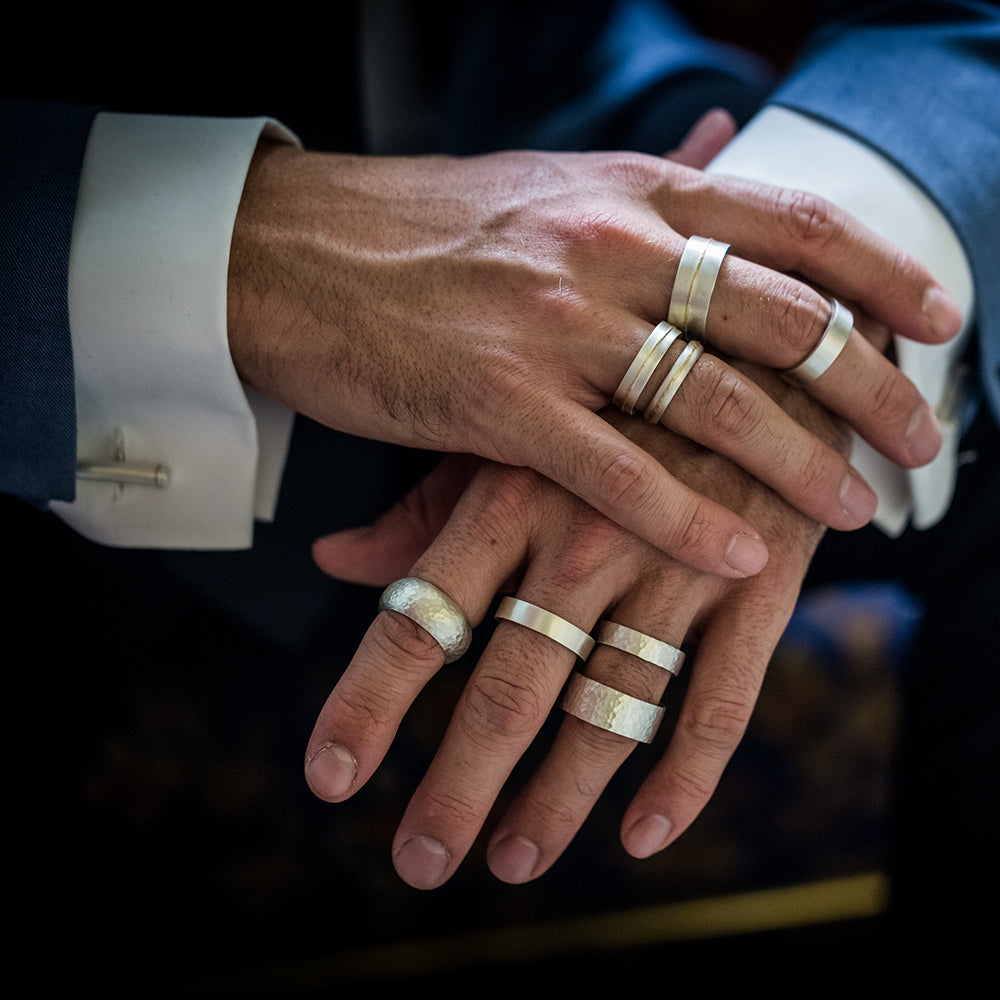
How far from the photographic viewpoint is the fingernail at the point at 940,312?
57 cm

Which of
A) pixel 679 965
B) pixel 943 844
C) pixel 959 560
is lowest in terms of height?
pixel 679 965

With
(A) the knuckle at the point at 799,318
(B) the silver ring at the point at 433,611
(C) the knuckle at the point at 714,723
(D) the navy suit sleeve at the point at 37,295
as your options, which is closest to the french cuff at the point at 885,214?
(A) the knuckle at the point at 799,318

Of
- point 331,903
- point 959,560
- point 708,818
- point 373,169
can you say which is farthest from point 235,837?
point 959,560

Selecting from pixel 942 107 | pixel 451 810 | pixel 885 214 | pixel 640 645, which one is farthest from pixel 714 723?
pixel 942 107

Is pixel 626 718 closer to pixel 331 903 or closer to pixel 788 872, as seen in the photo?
pixel 331 903

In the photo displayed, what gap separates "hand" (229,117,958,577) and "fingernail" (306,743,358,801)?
0.21m

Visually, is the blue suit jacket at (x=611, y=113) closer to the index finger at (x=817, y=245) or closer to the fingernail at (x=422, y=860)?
the index finger at (x=817, y=245)

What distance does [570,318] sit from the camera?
0.53 m

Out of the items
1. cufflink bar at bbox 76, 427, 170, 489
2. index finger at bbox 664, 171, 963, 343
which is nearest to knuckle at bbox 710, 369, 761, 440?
index finger at bbox 664, 171, 963, 343

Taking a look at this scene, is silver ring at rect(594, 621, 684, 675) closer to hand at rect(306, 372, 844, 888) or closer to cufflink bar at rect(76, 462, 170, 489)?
hand at rect(306, 372, 844, 888)

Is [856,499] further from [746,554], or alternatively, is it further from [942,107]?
[942,107]

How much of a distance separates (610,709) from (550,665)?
0.15 ft

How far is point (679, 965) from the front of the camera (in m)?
0.93

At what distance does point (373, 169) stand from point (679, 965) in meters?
0.88
